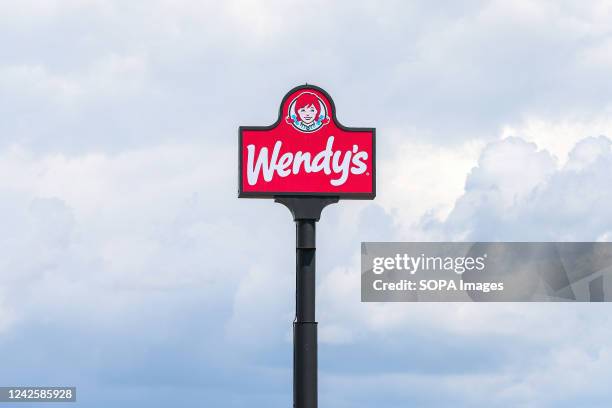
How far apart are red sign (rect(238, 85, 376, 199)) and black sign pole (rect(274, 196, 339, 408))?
270 millimetres

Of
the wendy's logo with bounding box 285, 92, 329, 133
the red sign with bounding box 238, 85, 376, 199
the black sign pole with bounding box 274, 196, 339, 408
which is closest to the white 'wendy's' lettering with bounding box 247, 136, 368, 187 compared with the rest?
the red sign with bounding box 238, 85, 376, 199

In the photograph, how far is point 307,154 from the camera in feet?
69.3

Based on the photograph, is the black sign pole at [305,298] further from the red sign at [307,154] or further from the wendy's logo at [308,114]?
the wendy's logo at [308,114]

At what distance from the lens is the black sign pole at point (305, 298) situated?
2078 cm

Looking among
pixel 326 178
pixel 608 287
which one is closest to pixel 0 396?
pixel 326 178

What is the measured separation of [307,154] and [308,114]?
819 millimetres

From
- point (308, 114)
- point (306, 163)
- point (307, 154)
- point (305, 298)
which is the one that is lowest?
point (305, 298)

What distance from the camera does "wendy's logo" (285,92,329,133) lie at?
2108cm

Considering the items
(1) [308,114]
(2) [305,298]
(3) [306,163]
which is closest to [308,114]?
(1) [308,114]

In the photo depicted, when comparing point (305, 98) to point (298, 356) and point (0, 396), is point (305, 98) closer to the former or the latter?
point (298, 356)

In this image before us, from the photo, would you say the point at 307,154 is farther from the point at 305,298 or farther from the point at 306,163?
the point at 305,298

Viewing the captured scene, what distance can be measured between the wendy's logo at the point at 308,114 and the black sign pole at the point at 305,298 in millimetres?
1470

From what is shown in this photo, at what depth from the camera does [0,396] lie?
2552cm

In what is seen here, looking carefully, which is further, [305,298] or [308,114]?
[308,114]
